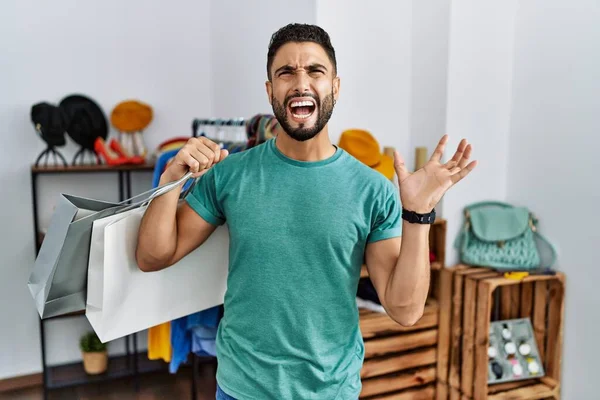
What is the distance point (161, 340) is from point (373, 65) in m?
1.45

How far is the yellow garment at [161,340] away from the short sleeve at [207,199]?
0.98m

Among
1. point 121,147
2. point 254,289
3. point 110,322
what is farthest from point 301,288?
point 121,147

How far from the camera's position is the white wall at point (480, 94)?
2518 millimetres

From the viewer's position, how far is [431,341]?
2.53 metres

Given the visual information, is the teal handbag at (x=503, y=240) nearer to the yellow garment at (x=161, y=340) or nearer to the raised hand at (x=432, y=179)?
the yellow garment at (x=161, y=340)

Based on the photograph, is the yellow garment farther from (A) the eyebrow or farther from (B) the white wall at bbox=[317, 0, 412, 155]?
(A) the eyebrow

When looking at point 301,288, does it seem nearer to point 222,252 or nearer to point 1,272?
point 222,252

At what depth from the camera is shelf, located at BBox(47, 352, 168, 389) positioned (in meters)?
2.94

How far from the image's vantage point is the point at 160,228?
1.28 m

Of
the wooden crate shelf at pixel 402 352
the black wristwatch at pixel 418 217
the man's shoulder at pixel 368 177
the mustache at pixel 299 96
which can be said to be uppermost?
the mustache at pixel 299 96

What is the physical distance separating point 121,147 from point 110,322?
1.75m

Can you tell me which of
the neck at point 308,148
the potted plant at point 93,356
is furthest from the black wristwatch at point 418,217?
the potted plant at point 93,356

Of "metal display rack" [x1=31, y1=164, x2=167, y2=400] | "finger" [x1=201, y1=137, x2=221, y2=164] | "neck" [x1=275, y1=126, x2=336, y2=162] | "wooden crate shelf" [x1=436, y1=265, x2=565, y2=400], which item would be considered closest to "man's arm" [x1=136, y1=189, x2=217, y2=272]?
"finger" [x1=201, y1=137, x2=221, y2=164]

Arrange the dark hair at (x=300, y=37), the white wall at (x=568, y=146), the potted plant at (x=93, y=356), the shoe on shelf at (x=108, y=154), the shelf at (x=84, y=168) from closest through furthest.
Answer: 1. the dark hair at (x=300, y=37)
2. the white wall at (x=568, y=146)
3. the shelf at (x=84, y=168)
4. the shoe on shelf at (x=108, y=154)
5. the potted plant at (x=93, y=356)
